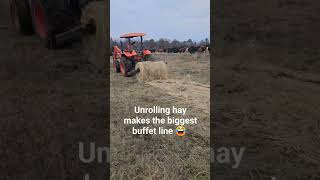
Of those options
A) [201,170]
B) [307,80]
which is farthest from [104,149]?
[307,80]

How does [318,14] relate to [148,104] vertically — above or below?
above

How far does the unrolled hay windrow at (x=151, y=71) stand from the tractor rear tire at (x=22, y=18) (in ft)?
9.53

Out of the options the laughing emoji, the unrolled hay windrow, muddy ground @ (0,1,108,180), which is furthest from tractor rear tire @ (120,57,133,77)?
the laughing emoji

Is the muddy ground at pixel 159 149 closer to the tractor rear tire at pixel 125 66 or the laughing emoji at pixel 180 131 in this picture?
the laughing emoji at pixel 180 131

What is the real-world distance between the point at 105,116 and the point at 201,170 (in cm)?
192

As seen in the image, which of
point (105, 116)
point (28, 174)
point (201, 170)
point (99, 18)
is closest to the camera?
point (28, 174)

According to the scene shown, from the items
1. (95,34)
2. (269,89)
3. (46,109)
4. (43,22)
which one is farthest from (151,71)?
(46,109)

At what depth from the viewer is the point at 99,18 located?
7055 mm

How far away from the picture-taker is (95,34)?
290 inches

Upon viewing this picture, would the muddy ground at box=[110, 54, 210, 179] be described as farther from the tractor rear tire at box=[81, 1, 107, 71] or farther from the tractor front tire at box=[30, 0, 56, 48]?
the tractor front tire at box=[30, 0, 56, 48]

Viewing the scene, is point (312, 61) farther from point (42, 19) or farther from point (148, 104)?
point (42, 19)

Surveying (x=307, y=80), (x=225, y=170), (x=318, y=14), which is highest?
(x=318, y=14)

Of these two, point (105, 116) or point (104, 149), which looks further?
point (105, 116)

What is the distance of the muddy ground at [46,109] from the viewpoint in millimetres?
3572
